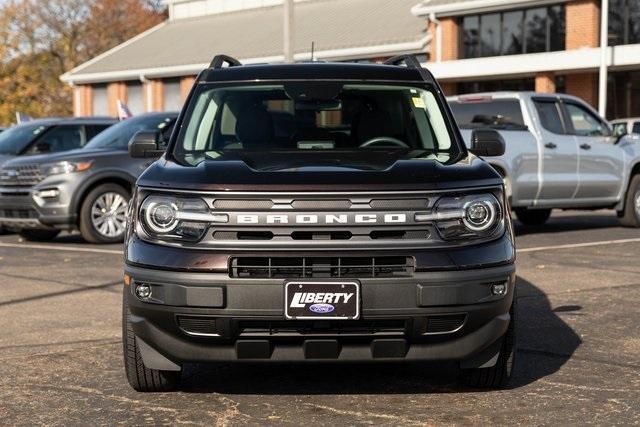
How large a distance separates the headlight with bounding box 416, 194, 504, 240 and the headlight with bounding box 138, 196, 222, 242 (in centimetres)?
96

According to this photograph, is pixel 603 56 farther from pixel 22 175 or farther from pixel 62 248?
pixel 62 248

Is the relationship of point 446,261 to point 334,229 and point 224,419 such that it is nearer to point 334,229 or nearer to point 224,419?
point 334,229

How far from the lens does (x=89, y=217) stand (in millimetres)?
13625

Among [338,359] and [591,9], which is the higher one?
[591,9]

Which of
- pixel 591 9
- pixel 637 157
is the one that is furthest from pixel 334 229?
pixel 591 9

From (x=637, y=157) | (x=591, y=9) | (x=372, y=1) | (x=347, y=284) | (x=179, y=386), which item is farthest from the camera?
(x=372, y=1)

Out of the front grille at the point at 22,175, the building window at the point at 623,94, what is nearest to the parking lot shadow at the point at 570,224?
the front grille at the point at 22,175

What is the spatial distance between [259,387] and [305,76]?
1.88 metres

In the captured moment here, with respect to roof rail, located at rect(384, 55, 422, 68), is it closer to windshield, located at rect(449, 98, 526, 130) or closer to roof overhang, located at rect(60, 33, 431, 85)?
windshield, located at rect(449, 98, 526, 130)

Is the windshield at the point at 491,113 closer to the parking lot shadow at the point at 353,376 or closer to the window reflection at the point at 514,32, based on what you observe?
the parking lot shadow at the point at 353,376

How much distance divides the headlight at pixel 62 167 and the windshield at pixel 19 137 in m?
2.29

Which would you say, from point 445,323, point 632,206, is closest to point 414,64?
point 445,323

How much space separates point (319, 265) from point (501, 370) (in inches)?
45.2

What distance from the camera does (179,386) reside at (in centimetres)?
563
